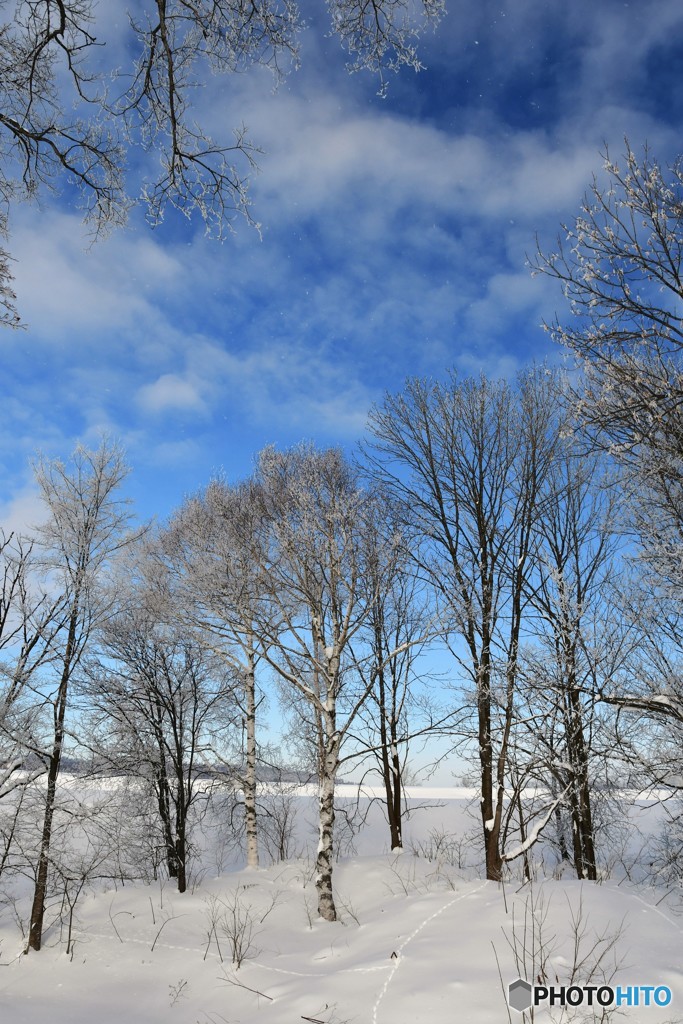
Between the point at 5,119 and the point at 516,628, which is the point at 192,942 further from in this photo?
the point at 5,119

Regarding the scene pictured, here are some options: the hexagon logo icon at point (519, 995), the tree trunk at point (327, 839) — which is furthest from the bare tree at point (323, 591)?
the hexagon logo icon at point (519, 995)

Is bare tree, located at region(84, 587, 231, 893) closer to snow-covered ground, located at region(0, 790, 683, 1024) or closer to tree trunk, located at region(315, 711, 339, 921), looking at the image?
snow-covered ground, located at region(0, 790, 683, 1024)

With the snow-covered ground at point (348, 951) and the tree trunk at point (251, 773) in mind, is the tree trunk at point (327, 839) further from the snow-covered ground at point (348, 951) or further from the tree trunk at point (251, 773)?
the tree trunk at point (251, 773)

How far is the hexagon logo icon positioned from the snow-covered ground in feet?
0.28

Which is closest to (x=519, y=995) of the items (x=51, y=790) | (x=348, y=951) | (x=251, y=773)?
(x=348, y=951)

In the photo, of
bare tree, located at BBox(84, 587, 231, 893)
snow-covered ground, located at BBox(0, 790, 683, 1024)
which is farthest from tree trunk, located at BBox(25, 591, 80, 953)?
bare tree, located at BBox(84, 587, 231, 893)

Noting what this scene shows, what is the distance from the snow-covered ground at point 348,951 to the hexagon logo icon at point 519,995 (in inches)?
3.4

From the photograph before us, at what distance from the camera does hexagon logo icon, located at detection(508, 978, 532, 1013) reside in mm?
5211

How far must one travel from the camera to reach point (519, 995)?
5.35m

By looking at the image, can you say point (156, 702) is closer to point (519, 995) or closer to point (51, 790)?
point (51, 790)

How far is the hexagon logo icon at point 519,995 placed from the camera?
521cm

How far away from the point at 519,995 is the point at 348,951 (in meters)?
4.11

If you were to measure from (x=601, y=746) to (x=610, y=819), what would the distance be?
1017 centimetres

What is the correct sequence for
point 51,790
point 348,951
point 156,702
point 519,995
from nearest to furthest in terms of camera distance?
point 519,995 → point 348,951 → point 51,790 → point 156,702
